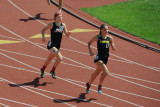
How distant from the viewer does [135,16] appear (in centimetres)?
1866

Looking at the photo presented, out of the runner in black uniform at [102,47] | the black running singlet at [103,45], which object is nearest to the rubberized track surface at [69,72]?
the runner in black uniform at [102,47]

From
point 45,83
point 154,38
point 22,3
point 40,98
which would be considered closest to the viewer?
point 40,98

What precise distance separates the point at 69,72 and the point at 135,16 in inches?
288

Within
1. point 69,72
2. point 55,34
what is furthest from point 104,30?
point 69,72

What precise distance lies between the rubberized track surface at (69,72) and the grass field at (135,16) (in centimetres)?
146

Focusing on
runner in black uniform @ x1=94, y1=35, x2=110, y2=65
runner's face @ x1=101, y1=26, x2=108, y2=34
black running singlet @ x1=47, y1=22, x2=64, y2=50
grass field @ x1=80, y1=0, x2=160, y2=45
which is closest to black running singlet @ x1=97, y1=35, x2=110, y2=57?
runner in black uniform @ x1=94, y1=35, x2=110, y2=65

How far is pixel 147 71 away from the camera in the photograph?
13.2 metres

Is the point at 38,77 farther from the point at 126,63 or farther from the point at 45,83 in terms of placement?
the point at 126,63

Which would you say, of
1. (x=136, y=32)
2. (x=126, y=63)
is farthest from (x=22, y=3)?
(x=126, y=63)

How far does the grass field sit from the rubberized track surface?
1.46 meters

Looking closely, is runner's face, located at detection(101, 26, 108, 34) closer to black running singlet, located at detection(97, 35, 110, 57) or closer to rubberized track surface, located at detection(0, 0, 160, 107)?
black running singlet, located at detection(97, 35, 110, 57)

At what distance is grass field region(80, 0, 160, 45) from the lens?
55.3ft

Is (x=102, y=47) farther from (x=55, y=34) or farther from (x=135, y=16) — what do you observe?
(x=135, y=16)

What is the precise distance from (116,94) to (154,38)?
219 inches
